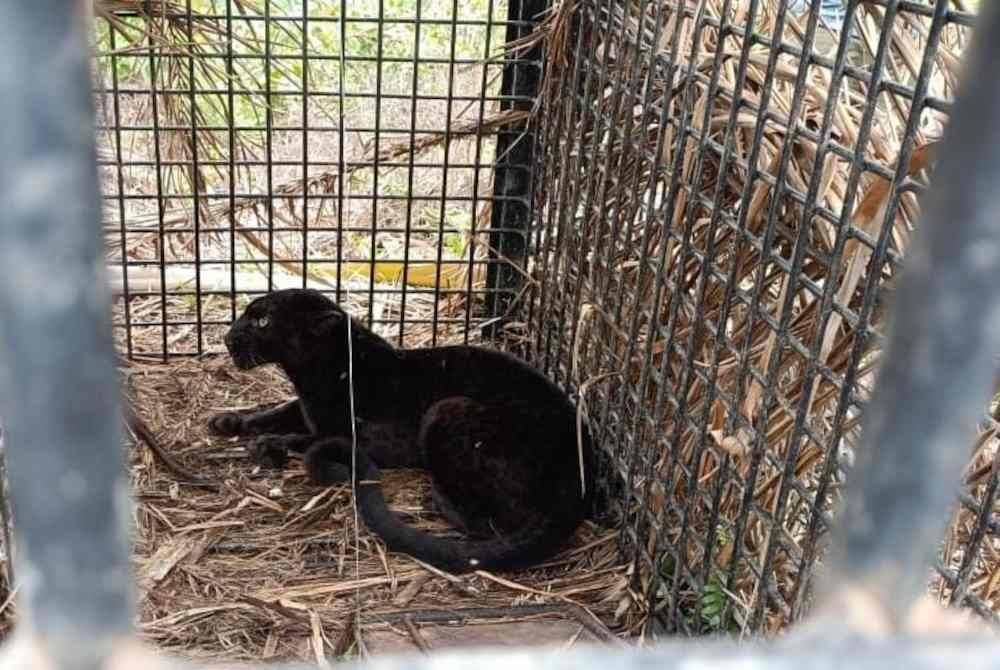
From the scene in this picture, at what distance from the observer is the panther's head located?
3.58m

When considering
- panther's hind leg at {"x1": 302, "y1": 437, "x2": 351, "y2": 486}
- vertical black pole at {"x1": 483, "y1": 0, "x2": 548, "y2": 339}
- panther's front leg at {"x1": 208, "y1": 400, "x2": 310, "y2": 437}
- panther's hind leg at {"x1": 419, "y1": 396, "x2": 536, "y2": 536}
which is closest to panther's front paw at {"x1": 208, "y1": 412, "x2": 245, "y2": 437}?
panther's front leg at {"x1": 208, "y1": 400, "x2": 310, "y2": 437}

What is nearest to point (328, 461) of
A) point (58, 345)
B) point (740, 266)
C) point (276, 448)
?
point (276, 448)

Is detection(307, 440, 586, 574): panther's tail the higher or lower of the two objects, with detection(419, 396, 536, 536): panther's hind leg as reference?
lower

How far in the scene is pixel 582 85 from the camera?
134 inches

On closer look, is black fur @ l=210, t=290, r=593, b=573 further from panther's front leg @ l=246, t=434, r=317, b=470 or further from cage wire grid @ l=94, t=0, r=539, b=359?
cage wire grid @ l=94, t=0, r=539, b=359

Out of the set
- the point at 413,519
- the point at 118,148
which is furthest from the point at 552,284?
the point at 118,148

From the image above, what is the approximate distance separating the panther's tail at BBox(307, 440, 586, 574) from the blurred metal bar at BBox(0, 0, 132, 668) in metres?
2.50

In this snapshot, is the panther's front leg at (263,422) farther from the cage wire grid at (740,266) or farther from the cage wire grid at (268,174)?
the cage wire grid at (740,266)

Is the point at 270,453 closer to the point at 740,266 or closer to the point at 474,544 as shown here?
the point at 474,544

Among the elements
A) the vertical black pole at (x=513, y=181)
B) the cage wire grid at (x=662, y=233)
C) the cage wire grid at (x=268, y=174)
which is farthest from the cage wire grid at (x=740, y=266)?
the cage wire grid at (x=268, y=174)

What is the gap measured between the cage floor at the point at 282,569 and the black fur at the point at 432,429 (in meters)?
0.08

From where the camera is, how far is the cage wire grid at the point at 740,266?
1980 mm

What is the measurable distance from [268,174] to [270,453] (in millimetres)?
958

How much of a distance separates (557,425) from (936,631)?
2.55m
